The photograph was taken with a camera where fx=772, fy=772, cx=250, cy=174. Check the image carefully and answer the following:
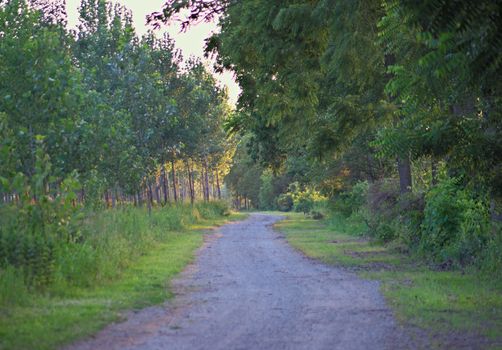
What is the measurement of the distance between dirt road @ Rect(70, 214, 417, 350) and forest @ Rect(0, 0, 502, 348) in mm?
1016

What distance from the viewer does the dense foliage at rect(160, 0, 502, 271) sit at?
6773 mm

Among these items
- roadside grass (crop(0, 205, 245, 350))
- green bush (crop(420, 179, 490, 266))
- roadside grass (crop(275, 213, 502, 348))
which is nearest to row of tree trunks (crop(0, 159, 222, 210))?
roadside grass (crop(0, 205, 245, 350))

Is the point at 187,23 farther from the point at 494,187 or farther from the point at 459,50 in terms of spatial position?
the point at 459,50

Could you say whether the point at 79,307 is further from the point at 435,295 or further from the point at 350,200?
the point at 350,200

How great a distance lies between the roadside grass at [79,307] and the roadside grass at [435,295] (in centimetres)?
428

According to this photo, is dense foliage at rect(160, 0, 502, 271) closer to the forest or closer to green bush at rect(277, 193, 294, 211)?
the forest

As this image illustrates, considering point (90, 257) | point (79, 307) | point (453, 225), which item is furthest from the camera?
point (453, 225)

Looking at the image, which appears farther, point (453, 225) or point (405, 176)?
point (405, 176)

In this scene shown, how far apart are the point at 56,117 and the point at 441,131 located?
14646 millimetres

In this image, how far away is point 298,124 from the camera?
22.1 meters

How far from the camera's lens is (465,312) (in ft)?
38.8

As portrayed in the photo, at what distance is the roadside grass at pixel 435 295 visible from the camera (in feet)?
33.7

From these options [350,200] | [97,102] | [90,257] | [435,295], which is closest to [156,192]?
[350,200]

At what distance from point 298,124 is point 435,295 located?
9493 mm
